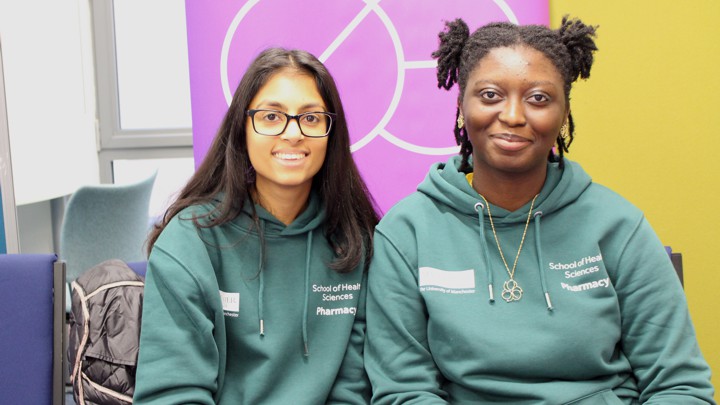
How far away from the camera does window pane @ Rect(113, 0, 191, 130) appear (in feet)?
17.1

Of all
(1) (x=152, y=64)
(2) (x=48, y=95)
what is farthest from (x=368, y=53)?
(1) (x=152, y=64)

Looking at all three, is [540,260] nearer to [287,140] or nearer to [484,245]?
[484,245]

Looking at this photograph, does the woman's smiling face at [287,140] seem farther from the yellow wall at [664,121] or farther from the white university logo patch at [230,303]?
the yellow wall at [664,121]

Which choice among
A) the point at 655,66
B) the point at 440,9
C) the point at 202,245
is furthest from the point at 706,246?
the point at 202,245

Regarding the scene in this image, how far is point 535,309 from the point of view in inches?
61.1

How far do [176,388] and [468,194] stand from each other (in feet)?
2.57

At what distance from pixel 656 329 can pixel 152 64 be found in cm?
453

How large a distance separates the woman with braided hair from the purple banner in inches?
25.6

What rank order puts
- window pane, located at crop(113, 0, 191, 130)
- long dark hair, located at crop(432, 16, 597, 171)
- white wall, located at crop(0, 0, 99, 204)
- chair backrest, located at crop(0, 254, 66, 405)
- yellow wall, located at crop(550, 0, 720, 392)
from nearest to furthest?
1. long dark hair, located at crop(432, 16, 597, 171)
2. chair backrest, located at crop(0, 254, 66, 405)
3. yellow wall, located at crop(550, 0, 720, 392)
4. white wall, located at crop(0, 0, 99, 204)
5. window pane, located at crop(113, 0, 191, 130)

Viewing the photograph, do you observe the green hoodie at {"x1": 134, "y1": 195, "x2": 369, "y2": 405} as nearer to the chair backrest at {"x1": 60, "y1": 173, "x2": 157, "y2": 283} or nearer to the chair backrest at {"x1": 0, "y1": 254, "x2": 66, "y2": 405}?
the chair backrest at {"x1": 0, "y1": 254, "x2": 66, "y2": 405}

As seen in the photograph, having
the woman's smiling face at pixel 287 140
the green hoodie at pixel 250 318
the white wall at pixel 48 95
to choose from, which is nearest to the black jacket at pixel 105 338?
the green hoodie at pixel 250 318

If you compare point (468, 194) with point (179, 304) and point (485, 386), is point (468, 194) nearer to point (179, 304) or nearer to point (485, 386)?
point (485, 386)

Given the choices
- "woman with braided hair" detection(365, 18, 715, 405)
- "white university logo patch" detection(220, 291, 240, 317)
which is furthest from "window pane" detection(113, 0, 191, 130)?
"woman with braided hair" detection(365, 18, 715, 405)

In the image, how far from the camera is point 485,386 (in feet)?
4.95
